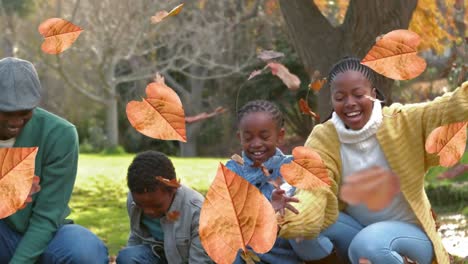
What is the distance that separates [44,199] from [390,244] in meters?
1.50

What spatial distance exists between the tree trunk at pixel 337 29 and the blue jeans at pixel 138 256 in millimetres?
2860

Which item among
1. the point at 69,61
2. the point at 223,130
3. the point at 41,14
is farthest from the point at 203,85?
the point at 41,14

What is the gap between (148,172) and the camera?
152 inches

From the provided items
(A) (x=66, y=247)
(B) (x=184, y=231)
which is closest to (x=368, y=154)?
(B) (x=184, y=231)

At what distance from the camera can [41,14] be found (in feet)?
68.6

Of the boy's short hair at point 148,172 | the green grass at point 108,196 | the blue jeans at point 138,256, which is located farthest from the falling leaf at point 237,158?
the green grass at point 108,196

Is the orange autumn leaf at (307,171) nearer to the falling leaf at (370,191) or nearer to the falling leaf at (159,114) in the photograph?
the falling leaf at (159,114)

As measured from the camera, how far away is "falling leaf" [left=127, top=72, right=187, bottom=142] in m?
3.37

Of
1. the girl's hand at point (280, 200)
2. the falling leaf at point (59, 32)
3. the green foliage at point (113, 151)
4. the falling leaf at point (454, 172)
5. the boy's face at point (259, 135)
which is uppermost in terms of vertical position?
the falling leaf at point (59, 32)

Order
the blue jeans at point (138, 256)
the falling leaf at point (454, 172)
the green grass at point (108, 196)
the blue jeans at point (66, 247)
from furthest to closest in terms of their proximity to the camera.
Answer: the falling leaf at point (454, 172) → the green grass at point (108, 196) → the blue jeans at point (138, 256) → the blue jeans at point (66, 247)

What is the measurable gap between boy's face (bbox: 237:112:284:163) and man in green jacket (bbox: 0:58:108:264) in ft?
2.50

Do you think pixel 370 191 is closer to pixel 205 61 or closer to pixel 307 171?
pixel 307 171

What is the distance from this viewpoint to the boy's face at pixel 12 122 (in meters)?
3.66

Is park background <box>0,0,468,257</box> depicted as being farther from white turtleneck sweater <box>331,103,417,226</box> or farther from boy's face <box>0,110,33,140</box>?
boy's face <box>0,110,33,140</box>
